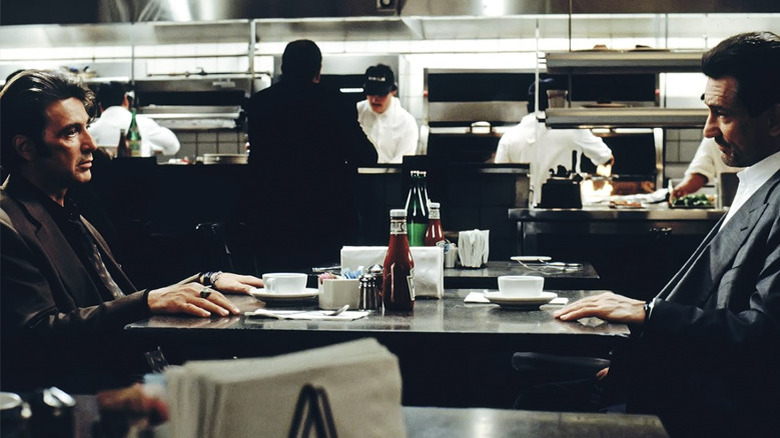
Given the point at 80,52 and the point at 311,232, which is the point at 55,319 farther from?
the point at 80,52

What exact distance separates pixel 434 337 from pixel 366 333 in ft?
0.54

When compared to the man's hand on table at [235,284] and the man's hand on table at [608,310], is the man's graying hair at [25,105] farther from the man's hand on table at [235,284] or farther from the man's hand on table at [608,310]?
the man's hand on table at [608,310]

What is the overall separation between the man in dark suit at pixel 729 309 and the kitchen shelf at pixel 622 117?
3105 millimetres

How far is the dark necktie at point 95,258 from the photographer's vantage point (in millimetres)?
2439

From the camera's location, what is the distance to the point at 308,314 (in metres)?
2.23

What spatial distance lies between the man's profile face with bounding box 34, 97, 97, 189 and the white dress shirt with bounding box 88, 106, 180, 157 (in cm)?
486

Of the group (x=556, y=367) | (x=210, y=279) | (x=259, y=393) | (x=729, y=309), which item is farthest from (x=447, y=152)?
(x=259, y=393)

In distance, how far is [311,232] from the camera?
4.21 meters

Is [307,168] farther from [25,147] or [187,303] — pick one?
[187,303]

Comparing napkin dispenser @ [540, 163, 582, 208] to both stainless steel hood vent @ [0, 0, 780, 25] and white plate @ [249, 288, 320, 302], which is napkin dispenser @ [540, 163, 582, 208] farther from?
white plate @ [249, 288, 320, 302]

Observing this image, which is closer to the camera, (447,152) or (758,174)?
(758,174)

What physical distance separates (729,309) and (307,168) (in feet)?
8.49

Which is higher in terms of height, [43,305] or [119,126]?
[119,126]

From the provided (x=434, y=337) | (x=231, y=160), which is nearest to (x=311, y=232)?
(x=231, y=160)
